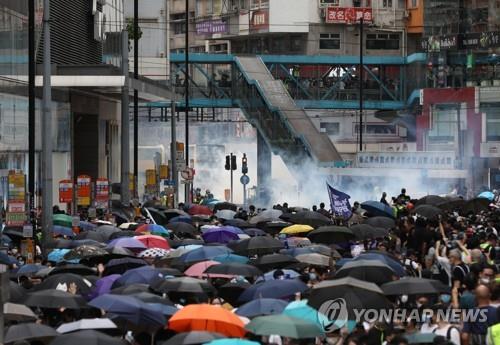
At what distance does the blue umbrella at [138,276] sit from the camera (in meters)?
19.8

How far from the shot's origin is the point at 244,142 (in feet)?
304

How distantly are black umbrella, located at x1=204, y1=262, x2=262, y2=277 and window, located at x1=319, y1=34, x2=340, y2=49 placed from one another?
237ft

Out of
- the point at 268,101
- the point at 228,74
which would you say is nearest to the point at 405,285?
the point at 268,101

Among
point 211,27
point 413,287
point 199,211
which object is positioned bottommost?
point 199,211

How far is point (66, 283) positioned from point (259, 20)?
7680 centimetres

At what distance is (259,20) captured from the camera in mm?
95188

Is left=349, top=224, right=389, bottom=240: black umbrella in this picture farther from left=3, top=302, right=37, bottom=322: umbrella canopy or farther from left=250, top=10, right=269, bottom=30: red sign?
left=250, top=10, right=269, bottom=30: red sign

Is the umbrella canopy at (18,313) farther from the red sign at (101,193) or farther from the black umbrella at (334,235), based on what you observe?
the red sign at (101,193)

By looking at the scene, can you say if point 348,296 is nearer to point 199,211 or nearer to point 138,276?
point 138,276

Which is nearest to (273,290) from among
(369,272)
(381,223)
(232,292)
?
(232,292)

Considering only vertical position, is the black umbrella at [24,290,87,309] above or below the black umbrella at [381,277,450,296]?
below

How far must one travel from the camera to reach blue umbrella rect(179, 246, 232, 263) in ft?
76.4

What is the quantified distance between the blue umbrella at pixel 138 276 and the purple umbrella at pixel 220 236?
26.9 feet

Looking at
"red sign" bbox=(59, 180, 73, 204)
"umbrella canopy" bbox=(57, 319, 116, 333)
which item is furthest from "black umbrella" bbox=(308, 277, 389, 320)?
"red sign" bbox=(59, 180, 73, 204)
